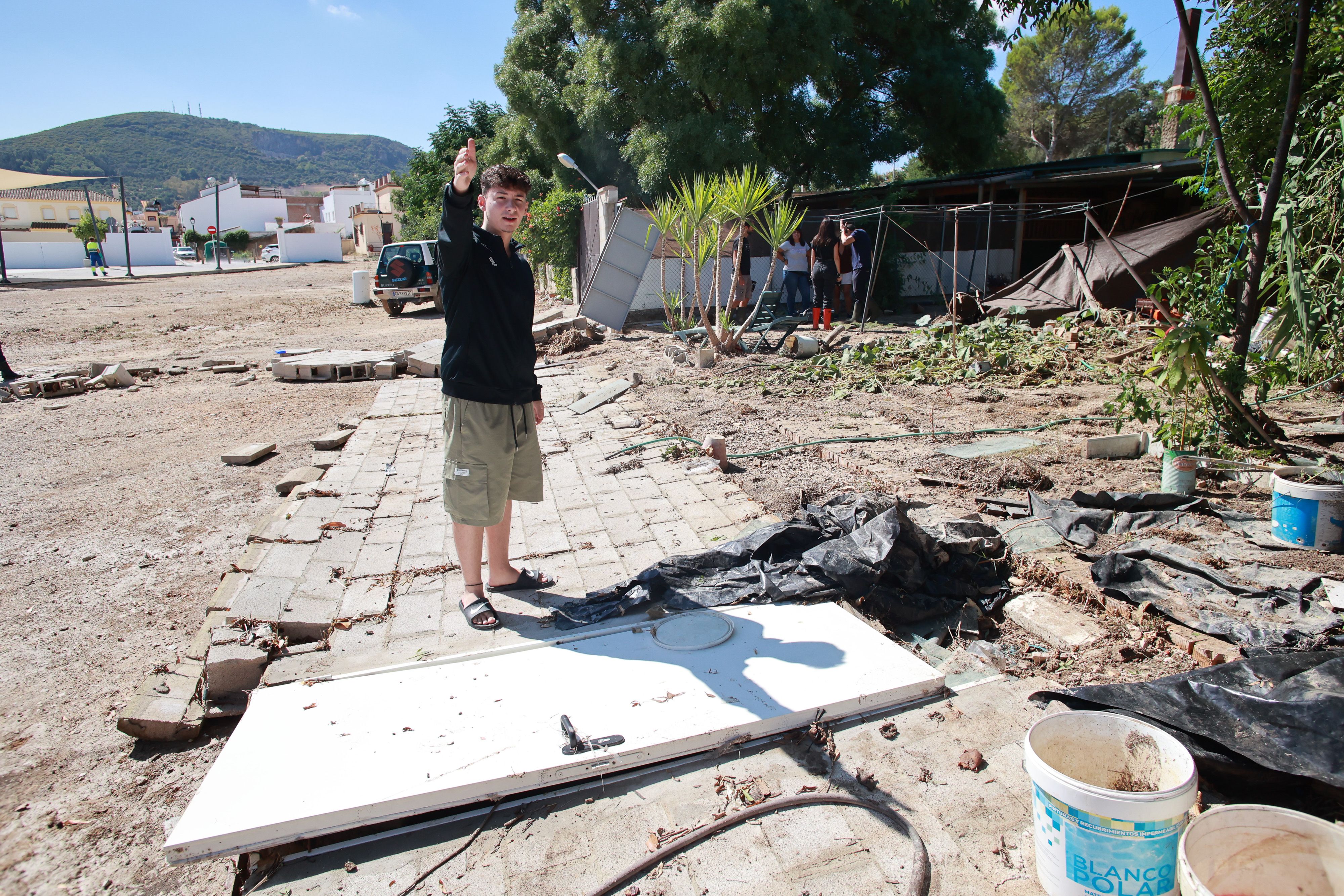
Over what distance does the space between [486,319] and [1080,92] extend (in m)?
45.1

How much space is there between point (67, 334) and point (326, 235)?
4440 centimetres

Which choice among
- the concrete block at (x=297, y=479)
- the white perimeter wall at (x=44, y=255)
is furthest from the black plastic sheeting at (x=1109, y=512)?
the white perimeter wall at (x=44, y=255)

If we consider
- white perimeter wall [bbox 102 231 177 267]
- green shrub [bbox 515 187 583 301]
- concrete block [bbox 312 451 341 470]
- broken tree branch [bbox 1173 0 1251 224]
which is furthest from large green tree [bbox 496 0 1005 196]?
white perimeter wall [bbox 102 231 177 267]

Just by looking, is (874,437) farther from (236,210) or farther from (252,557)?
(236,210)

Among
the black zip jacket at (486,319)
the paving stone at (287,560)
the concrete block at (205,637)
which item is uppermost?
the black zip jacket at (486,319)

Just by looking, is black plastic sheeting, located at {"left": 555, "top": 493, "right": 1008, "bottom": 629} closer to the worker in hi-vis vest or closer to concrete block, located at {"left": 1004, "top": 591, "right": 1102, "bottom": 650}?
concrete block, located at {"left": 1004, "top": 591, "right": 1102, "bottom": 650}

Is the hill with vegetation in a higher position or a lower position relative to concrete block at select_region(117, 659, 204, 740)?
higher

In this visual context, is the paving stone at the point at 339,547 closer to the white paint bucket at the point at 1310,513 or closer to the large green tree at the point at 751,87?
the white paint bucket at the point at 1310,513

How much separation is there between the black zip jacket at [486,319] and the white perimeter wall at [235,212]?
96.9m

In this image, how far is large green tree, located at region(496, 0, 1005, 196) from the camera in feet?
51.7

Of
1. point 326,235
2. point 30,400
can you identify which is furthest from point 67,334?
point 326,235

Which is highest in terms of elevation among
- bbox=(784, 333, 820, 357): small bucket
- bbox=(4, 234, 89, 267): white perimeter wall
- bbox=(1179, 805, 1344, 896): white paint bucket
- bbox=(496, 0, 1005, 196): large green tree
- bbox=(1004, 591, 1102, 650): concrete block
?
bbox=(496, 0, 1005, 196): large green tree

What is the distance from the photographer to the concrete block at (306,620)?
10.9ft

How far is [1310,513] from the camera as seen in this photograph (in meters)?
3.36
